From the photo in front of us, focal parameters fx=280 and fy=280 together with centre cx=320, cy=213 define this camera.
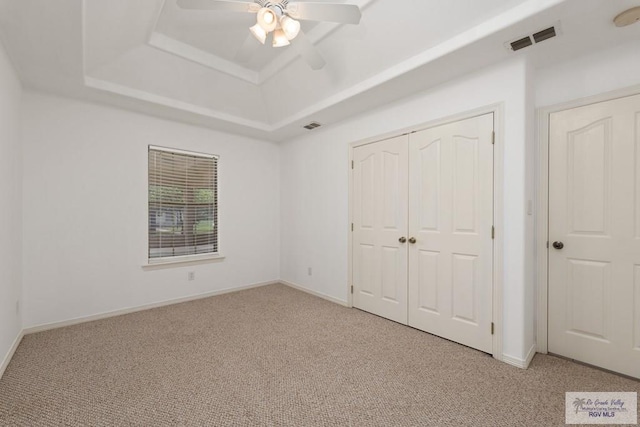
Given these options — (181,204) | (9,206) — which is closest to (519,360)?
(181,204)

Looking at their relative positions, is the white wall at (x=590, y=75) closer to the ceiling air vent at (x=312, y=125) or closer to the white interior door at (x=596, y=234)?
the white interior door at (x=596, y=234)

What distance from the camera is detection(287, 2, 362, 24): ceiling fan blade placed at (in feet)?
6.04

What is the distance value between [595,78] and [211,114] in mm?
3992

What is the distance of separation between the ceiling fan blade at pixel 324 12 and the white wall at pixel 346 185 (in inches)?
52.4

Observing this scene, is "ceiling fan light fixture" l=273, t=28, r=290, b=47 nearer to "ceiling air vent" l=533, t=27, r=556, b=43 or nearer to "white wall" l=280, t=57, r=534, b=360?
"white wall" l=280, t=57, r=534, b=360

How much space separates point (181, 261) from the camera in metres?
3.95

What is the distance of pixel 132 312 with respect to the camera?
11.5ft

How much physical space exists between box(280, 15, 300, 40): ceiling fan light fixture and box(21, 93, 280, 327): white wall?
2653 millimetres

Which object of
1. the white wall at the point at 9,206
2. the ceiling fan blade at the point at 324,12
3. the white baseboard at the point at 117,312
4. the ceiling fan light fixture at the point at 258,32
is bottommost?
the white baseboard at the point at 117,312

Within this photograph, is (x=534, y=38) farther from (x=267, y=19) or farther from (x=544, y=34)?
(x=267, y=19)

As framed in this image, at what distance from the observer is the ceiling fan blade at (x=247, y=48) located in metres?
2.15

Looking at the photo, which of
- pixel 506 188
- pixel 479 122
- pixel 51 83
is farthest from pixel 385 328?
pixel 51 83

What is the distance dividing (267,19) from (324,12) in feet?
1.26

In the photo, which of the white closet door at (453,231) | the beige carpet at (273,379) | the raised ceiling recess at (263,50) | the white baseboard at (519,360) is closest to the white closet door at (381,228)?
the white closet door at (453,231)
